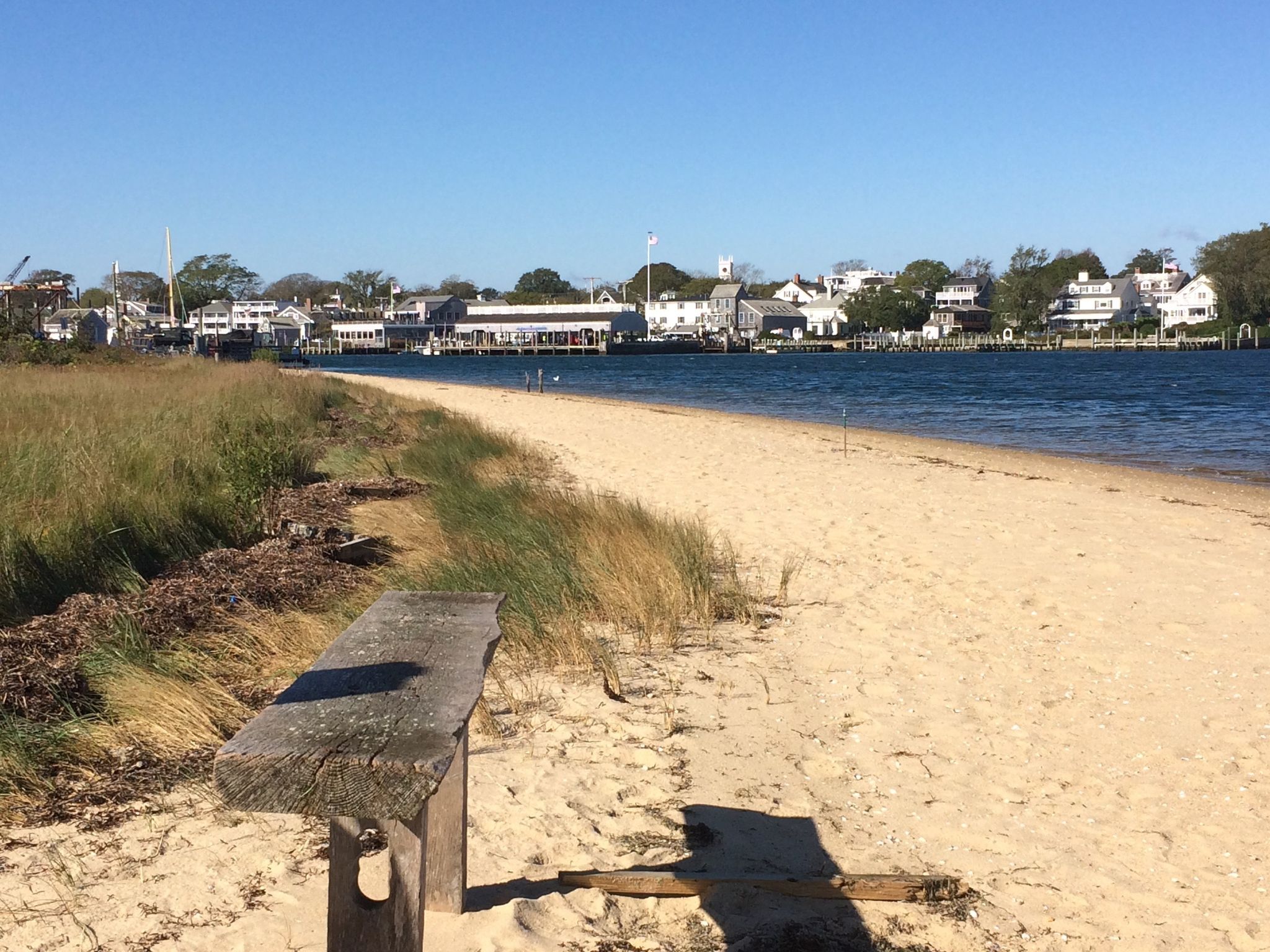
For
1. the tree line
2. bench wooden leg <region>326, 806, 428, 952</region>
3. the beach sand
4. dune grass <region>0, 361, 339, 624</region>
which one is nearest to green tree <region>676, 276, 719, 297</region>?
the tree line

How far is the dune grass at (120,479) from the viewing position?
20.9 ft

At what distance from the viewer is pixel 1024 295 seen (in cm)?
13225

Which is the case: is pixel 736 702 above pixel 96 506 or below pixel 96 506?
below

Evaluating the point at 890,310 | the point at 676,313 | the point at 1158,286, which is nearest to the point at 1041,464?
the point at 890,310

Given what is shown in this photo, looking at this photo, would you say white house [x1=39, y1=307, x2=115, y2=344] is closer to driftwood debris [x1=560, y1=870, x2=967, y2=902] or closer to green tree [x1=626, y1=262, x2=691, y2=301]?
driftwood debris [x1=560, y1=870, x2=967, y2=902]

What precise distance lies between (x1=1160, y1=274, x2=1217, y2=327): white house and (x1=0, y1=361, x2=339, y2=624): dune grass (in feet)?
431

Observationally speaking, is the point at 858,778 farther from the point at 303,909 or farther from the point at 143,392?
the point at 143,392

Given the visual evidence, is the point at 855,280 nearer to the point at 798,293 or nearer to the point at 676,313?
the point at 798,293

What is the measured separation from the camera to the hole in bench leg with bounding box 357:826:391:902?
333 centimetres

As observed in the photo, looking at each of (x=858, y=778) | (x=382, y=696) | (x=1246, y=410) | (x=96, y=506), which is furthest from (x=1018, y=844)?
(x=1246, y=410)

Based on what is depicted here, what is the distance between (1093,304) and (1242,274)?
16559 mm

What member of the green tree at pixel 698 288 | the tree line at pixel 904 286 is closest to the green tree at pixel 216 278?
the tree line at pixel 904 286

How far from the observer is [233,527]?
8227 millimetres

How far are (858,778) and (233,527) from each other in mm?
5552
